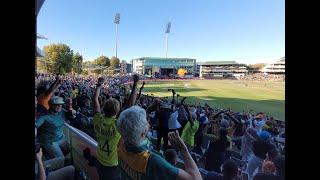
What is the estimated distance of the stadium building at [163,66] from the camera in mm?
3576

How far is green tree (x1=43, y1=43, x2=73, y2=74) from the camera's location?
3962 millimetres

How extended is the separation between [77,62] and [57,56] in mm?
243

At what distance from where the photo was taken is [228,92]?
338 centimetres

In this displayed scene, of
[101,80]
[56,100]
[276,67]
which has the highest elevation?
[276,67]

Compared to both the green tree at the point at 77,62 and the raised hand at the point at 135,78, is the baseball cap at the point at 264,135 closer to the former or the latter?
the raised hand at the point at 135,78

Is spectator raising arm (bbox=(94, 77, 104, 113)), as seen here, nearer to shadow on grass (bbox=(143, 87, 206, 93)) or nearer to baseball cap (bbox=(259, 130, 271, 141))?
shadow on grass (bbox=(143, 87, 206, 93))

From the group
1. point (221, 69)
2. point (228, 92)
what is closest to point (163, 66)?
point (221, 69)

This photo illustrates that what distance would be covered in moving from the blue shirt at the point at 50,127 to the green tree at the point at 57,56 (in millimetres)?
518

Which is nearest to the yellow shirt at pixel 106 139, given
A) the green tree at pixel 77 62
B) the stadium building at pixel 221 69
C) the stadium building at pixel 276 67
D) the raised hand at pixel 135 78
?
the raised hand at pixel 135 78

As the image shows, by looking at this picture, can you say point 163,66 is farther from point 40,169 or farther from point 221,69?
point 40,169

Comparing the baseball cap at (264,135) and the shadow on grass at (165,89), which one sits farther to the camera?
the shadow on grass at (165,89)

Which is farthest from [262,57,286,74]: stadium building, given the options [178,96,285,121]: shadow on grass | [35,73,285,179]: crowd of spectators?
[35,73,285,179]: crowd of spectators

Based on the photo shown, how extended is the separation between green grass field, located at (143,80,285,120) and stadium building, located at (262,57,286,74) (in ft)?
0.32
